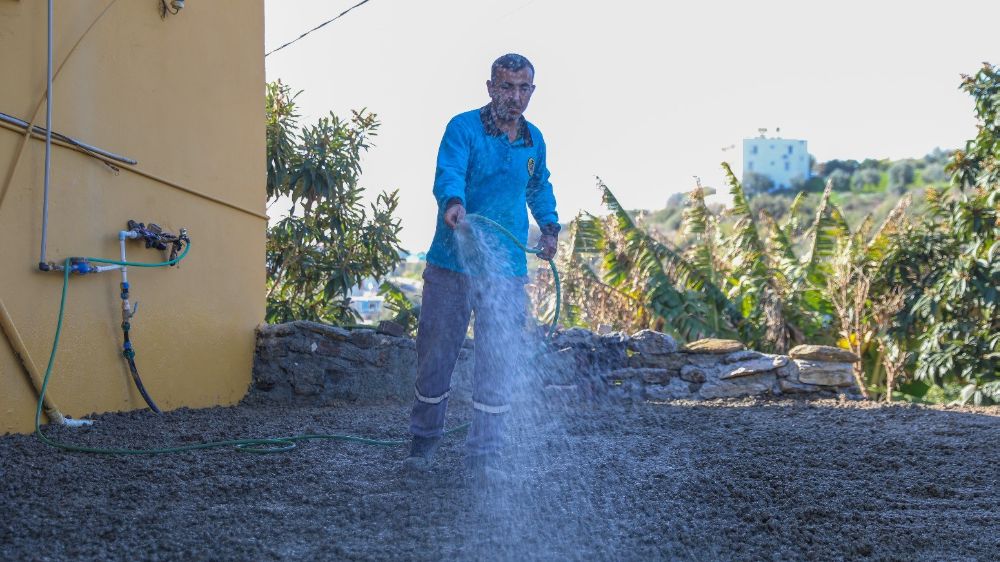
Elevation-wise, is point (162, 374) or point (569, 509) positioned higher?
point (162, 374)

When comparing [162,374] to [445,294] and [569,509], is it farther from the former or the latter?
[569,509]

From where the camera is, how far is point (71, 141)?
185 inches

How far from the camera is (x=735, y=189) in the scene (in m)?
11.7

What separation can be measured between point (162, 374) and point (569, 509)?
3.31m

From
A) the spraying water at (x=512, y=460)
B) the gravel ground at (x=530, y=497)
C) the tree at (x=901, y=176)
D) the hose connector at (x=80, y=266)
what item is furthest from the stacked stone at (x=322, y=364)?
the tree at (x=901, y=176)

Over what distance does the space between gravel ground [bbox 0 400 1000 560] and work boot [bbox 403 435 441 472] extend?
0.09m

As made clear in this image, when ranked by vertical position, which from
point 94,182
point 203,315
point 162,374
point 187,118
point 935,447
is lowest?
point 935,447

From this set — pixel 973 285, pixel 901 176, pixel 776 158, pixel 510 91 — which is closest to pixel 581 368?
pixel 510 91

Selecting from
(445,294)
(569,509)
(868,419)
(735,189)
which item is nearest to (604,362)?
(868,419)

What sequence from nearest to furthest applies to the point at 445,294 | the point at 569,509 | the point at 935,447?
1. the point at 569,509
2. the point at 445,294
3. the point at 935,447

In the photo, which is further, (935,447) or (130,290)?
(130,290)

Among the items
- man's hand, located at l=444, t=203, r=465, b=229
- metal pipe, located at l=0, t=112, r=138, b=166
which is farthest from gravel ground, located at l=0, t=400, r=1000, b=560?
metal pipe, located at l=0, t=112, r=138, b=166

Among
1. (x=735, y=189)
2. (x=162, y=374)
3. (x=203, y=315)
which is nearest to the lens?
(x=162, y=374)

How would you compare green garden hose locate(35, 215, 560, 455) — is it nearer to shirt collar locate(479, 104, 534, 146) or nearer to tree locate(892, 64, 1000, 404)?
shirt collar locate(479, 104, 534, 146)
